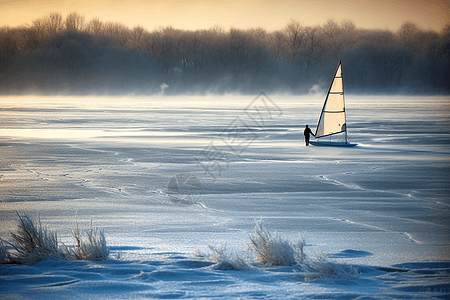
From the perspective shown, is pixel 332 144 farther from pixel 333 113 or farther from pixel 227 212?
pixel 227 212

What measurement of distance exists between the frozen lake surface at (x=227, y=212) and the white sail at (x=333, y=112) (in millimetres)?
2670

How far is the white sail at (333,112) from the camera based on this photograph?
75.7ft

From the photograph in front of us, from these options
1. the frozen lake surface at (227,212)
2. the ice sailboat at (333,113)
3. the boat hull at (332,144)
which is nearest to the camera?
the frozen lake surface at (227,212)

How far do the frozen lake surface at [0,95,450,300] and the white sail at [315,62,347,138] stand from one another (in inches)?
105

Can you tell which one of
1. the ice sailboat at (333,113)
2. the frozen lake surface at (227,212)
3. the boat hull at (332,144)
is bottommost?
the frozen lake surface at (227,212)

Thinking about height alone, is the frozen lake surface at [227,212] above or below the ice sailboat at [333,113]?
below

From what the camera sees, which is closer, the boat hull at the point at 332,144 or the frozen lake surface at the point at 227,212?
the frozen lake surface at the point at 227,212

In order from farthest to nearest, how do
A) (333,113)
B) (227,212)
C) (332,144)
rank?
(333,113) → (332,144) → (227,212)

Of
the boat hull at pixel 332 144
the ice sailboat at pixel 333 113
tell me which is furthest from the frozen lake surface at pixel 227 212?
the ice sailboat at pixel 333 113

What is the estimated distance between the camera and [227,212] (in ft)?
29.8

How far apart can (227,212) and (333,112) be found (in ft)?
49.9

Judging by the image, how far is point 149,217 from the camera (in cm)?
864

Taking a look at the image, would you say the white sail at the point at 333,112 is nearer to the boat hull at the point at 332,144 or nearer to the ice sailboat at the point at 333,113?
the ice sailboat at the point at 333,113

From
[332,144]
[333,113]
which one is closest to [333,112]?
[333,113]
